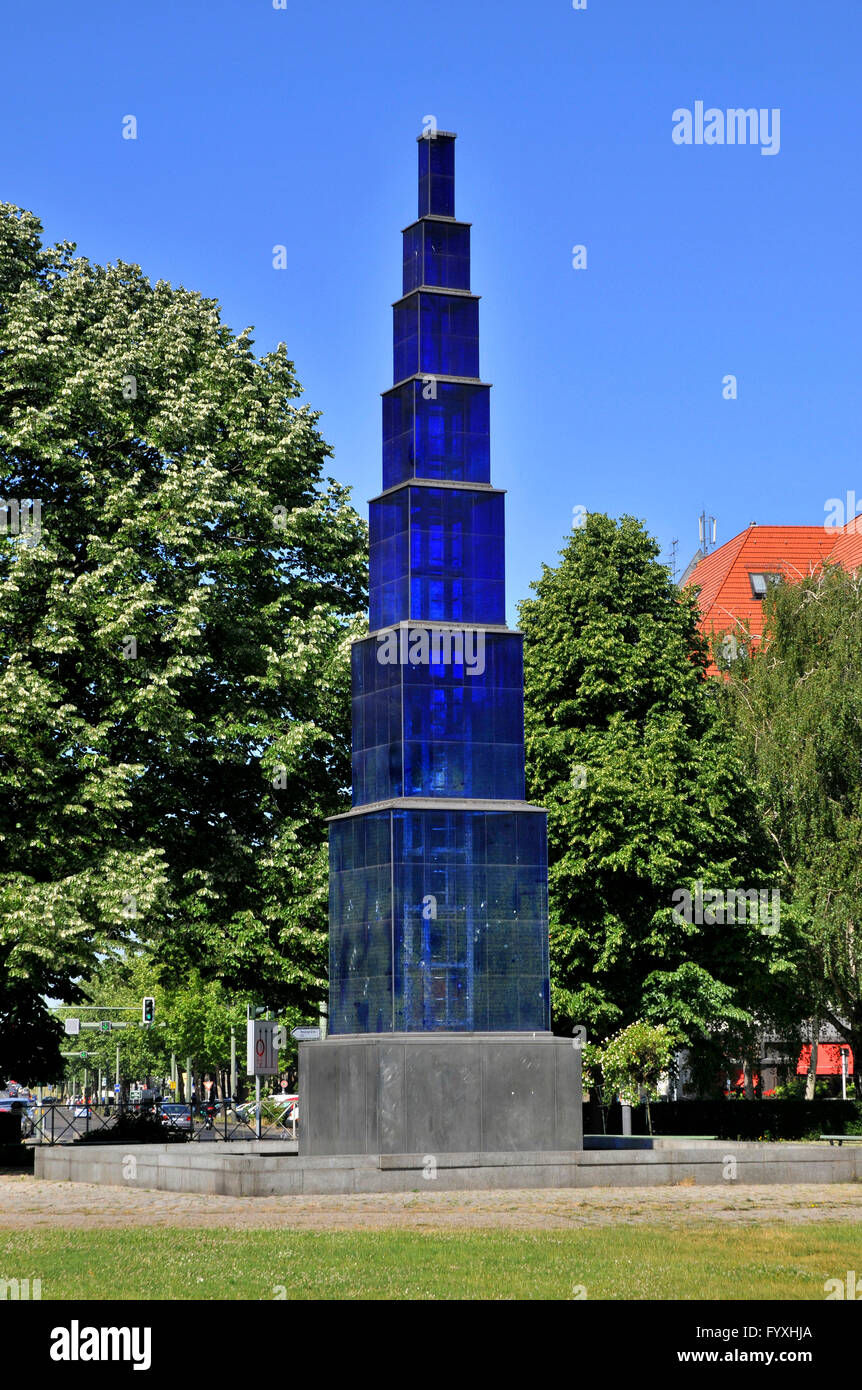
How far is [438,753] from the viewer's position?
83.8ft

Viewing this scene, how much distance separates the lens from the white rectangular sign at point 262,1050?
125 feet

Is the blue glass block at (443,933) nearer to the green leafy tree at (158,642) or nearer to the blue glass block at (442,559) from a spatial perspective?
the blue glass block at (442,559)

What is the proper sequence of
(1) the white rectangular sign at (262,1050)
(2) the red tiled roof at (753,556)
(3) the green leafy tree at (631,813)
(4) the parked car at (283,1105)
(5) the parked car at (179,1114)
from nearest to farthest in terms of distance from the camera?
(1) the white rectangular sign at (262,1050) → (3) the green leafy tree at (631,813) → (5) the parked car at (179,1114) → (4) the parked car at (283,1105) → (2) the red tiled roof at (753,556)

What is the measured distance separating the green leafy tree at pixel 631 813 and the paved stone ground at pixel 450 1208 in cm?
1647

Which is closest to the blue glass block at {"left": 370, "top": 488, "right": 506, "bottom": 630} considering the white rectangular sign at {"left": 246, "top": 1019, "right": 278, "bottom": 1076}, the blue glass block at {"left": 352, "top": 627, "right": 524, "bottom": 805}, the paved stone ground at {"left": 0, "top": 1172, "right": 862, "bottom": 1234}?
the blue glass block at {"left": 352, "top": 627, "right": 524, "bottom": 805}

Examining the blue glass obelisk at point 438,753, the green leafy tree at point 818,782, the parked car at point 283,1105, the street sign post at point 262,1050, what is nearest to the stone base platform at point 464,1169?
the blue glass obelisk at point 438,753

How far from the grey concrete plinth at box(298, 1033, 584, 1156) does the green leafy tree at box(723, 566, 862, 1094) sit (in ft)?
59.8

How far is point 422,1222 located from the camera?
17609 mm

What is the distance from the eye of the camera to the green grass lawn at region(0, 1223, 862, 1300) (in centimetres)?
1213

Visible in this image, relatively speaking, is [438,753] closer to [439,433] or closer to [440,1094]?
[440,1094]

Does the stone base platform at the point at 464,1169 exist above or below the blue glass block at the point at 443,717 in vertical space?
below

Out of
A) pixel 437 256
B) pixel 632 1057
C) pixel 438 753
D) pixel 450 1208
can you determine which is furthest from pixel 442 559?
pixel 632 1057

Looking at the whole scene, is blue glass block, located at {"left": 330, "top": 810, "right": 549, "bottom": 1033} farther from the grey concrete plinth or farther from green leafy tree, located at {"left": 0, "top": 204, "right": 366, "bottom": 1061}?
green leafy tree, located at {"left": 0, "top": 204, "right": 366, "bottom": 1061}

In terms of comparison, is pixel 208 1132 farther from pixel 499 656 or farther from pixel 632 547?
pixel 499 656
